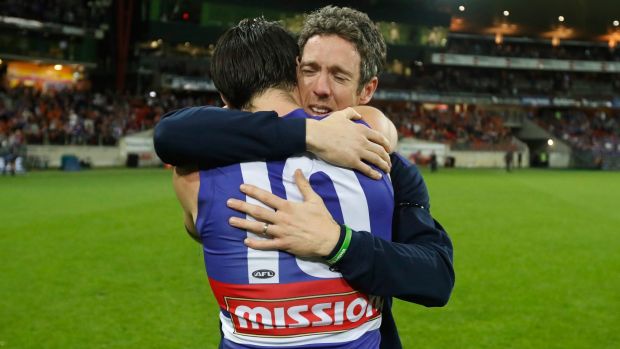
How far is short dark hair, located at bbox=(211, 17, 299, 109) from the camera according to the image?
2014mm

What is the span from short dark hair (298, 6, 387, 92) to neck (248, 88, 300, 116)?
47 centimetres

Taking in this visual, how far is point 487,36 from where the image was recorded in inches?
2653

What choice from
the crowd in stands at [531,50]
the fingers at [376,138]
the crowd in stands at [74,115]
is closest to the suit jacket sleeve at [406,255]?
the fingers at [376,138]

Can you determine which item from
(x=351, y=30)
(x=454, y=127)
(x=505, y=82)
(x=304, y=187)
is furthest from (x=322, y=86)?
(x=505, y=82)

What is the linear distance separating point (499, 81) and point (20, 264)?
205 ft

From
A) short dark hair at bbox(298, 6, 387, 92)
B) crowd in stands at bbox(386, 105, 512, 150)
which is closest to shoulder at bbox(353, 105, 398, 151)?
short dark hair at bbox(298, 6, 387, 92)

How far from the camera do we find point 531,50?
66.6m

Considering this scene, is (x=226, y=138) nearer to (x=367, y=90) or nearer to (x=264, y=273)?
(x=264, y=273)

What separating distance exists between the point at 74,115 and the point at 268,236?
1540 inches

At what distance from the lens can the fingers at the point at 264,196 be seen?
Result: 1.87 metres

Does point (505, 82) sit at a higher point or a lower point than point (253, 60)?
higher

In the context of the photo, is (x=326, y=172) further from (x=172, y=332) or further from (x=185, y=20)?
(x=185, y=20)

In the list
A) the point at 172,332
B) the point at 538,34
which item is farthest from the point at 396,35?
the point at 172,332

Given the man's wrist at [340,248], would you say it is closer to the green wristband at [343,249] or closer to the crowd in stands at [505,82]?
the green wristband at [343,249]
